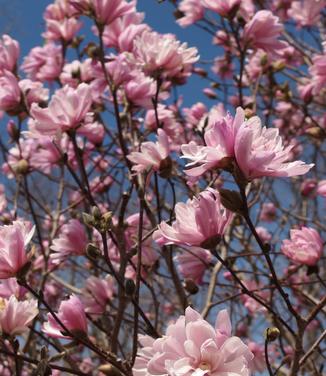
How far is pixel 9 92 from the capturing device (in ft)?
5.90

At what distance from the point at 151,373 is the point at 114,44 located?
1.55 metres

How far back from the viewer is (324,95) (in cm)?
350

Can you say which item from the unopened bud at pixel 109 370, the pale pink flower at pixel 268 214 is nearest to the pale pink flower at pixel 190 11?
the pale pink flower at pixel 268 214

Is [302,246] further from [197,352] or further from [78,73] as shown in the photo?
[78,73]

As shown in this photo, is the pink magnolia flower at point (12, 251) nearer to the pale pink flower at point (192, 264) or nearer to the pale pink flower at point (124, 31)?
the pale pink flower at point (192, 264)

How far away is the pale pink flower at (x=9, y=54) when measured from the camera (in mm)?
2068

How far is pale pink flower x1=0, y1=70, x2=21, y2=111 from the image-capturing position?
1.79 meters

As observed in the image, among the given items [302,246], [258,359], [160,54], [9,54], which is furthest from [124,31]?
[258,359]

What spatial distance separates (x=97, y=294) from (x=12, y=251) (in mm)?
638

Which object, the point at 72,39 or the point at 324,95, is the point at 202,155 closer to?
the point at 72,39

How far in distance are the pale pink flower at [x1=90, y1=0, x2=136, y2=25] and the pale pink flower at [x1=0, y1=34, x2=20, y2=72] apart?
394mm

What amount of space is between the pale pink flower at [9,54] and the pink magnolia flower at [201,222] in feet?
4.17

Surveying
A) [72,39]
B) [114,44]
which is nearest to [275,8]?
[72,39]

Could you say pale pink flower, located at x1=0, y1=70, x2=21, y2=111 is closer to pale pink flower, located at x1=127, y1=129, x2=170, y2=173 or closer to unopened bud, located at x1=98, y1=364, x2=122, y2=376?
pale pink flower, located at x1=127, y1=129, x2=170, y2=173
